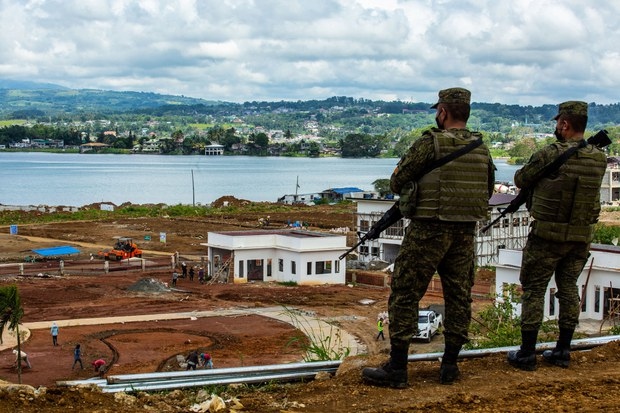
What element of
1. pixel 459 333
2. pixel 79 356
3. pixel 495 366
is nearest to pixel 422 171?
pixel 459 333

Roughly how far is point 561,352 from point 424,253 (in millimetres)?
1692

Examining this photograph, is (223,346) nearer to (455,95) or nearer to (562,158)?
(562,158)

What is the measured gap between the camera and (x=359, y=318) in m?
29.6

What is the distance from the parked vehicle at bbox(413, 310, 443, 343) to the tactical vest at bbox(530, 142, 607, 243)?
15774mm

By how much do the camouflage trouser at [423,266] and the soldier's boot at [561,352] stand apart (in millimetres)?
1013

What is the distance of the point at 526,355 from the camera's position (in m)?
6.89

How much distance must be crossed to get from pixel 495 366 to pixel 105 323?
23350 millimetres

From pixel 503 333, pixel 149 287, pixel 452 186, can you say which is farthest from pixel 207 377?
pixel 149 287

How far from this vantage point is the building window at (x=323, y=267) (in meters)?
38.7

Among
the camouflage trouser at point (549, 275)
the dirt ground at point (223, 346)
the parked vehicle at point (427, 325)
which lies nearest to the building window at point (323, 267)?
the dirt ground at point (223, 346)

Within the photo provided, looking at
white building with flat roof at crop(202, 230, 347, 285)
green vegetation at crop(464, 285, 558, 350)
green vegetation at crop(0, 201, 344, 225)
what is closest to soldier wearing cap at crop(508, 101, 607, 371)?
green vegetation at crop(464, 285, 558, 350)

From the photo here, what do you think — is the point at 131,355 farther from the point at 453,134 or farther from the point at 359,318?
the point at 453,134

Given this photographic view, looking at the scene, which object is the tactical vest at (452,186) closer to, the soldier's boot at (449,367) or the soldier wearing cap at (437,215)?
the soldier wearing cap at (437,215)

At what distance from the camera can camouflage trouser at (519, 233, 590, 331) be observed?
23.6 feet
